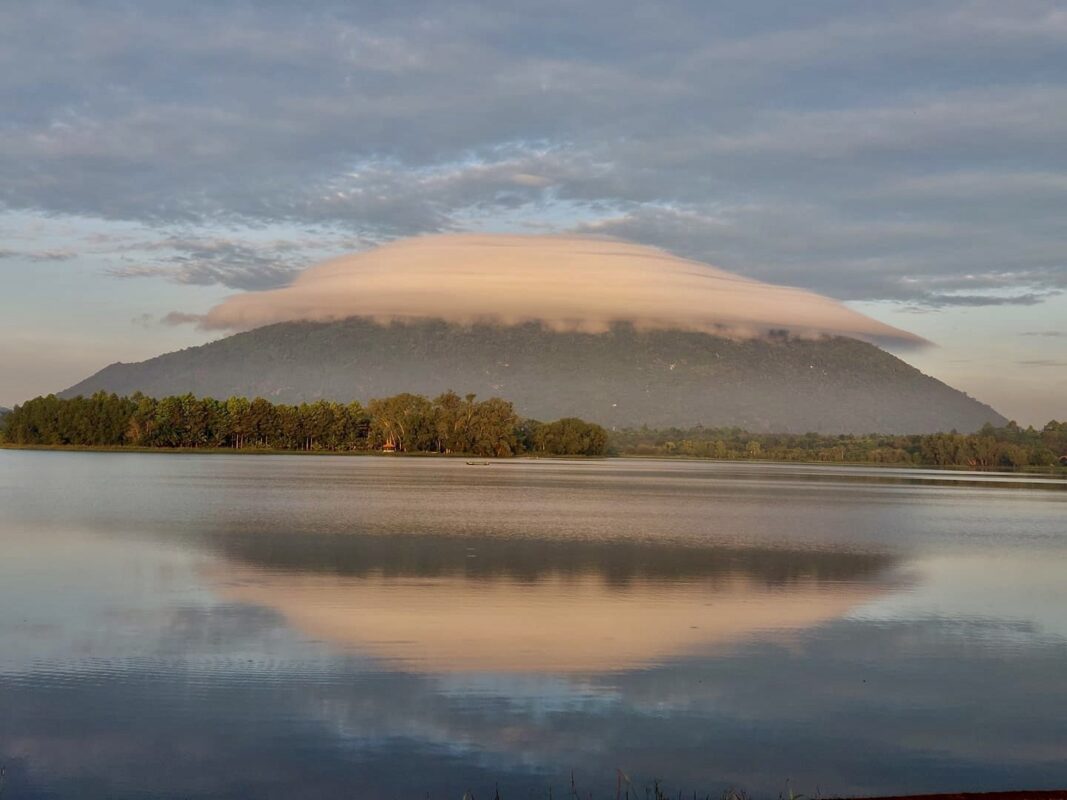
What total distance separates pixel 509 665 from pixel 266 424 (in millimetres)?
170773

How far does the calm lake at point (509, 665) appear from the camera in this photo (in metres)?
11.7

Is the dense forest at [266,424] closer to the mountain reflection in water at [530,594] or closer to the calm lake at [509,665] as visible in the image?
the calm lake at [509,665]

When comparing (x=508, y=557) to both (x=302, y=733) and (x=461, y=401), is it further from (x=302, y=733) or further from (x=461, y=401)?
(x=461, y=401)

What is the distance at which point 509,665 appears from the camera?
16.5 metres

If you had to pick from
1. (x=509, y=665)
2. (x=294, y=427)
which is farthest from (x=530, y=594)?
(x=294, y=427)

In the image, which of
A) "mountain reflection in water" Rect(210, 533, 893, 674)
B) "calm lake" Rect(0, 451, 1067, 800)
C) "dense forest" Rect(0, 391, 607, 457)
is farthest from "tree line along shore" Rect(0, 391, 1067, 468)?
"mountain reflection in water" Rect(210, 533, 893, 674)

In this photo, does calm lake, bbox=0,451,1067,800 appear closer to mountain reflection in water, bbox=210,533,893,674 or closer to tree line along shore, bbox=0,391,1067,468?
mountain reflection in water, bbox=210,533,893,674

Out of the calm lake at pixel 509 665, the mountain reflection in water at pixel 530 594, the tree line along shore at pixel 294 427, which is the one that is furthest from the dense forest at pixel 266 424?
the mountain reflection in water at pixel 530 594

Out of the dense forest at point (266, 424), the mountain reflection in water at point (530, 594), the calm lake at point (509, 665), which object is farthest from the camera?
the dense forest at point (266, 424)

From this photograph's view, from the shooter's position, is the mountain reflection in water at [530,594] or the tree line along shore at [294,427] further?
the tree line along shore at [294,427]

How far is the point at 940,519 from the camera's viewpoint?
184 ft

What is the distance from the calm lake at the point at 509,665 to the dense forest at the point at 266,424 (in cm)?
14342

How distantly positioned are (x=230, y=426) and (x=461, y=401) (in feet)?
124

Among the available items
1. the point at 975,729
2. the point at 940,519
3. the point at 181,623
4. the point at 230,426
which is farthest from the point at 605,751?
the point at 230,426
